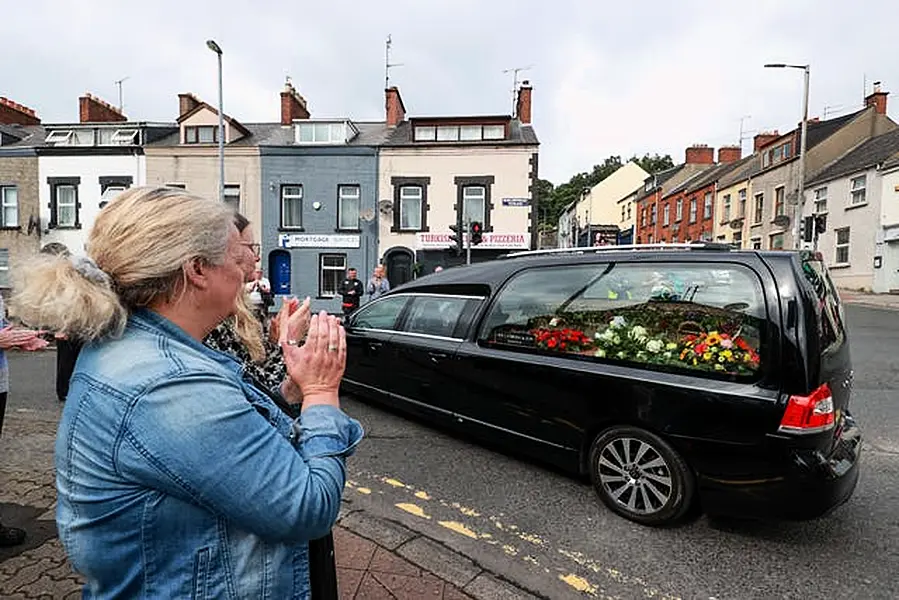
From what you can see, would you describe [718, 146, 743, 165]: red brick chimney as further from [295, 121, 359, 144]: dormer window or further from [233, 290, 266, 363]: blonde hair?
[233, 290, 266, 363]: blonde hair

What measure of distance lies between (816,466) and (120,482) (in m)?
3.34

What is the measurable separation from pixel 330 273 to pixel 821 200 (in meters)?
24.1

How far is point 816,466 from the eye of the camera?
2.98 meters

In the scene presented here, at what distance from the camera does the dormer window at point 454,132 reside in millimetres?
21719

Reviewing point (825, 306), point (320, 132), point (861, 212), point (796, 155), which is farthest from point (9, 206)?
point (796, 155)

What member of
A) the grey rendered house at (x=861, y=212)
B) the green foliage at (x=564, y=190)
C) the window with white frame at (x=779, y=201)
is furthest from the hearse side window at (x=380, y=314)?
the green foliage at (x=564, y=190)

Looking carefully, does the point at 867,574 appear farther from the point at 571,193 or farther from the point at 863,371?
the point at 571,193

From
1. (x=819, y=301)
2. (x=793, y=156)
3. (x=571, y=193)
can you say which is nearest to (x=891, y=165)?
(x=793, y=156)

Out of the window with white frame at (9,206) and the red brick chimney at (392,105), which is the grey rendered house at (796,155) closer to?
the red brick chimney at (392,105)

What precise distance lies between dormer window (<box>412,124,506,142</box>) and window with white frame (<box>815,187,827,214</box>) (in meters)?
17.2

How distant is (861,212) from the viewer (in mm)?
24109

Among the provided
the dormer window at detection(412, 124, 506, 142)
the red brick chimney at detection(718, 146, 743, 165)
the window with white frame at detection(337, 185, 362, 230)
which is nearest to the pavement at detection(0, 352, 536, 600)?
the window with white frame at detection(337, 185, 362, 230)

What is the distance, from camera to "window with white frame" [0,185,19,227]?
894 inches

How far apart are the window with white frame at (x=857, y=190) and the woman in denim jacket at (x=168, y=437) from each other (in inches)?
1171
